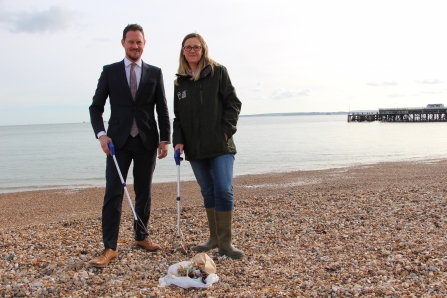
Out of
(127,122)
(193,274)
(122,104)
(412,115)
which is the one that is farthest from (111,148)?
(412,115)

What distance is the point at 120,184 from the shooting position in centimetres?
426

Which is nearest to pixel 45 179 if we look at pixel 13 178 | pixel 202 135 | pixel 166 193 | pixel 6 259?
pixel 13 178

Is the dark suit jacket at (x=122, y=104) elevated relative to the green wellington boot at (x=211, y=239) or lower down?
elevated

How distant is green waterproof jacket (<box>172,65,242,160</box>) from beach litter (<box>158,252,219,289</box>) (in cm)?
112

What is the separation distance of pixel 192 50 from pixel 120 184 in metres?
1.65

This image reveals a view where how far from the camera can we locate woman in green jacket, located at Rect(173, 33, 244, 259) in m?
4.20

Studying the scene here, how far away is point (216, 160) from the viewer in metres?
4.23

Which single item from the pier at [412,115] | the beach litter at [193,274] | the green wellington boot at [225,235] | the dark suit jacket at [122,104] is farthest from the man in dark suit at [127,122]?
the pier at [412,115]

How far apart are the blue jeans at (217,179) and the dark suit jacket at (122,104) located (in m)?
0.62

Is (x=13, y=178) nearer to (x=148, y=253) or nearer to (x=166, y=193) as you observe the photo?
(x=166, y=193)

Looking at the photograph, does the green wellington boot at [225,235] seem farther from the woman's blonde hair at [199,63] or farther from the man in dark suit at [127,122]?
the woman's blonde hair at [199,63]

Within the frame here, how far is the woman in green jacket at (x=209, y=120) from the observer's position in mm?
4203

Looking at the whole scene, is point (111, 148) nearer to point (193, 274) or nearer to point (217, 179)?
point (217, 179)

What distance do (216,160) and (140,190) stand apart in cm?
101
